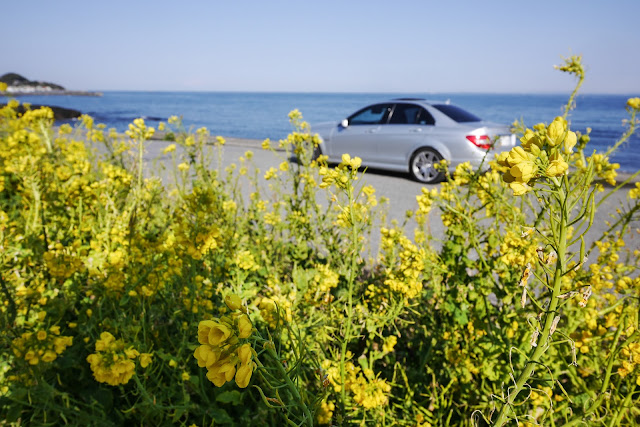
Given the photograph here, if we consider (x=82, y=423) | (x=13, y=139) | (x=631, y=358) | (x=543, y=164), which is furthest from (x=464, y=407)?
(x=13, y=139)

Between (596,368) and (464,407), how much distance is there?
2.15ft

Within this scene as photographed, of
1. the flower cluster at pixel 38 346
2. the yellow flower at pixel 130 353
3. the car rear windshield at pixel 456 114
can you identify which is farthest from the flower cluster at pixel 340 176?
the car rear windshield at pixel 456 114

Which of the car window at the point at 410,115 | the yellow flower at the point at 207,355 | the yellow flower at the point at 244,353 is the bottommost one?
the yellow flower at the point at 207,355

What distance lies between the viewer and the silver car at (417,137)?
23.0 feet

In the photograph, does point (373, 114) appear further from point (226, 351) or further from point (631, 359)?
point (226, 351)

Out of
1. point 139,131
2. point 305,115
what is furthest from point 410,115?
point 305,115

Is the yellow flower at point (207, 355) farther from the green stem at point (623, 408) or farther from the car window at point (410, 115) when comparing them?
the car window at point (410, 115)

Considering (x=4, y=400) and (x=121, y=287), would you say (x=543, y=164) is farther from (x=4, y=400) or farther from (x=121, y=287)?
(x=4, y=400)

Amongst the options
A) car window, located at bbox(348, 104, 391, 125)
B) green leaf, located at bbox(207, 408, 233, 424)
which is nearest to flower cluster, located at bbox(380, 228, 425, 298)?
green leaf, located at bbox(207, 408, 233, 424)

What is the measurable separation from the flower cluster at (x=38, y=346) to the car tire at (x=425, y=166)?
659cm

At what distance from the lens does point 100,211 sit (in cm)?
291

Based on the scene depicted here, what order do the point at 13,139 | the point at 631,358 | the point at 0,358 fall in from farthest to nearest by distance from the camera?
the point at 13,139 < the point at 0,358 < the point at 631,358

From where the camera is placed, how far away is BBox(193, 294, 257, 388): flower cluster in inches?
27.5

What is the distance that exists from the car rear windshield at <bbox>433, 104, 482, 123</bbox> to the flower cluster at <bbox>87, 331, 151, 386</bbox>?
7125 mm
